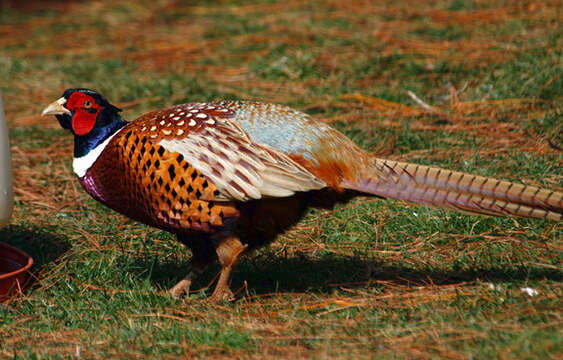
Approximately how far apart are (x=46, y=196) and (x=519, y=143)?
2801 mm

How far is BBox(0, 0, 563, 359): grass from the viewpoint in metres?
2.76

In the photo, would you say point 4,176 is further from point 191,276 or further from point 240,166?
point 240,166

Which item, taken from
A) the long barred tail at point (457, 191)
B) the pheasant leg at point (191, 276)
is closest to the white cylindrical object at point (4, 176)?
the pheasant leg at point (191, 276)

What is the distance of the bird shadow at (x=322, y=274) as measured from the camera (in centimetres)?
321

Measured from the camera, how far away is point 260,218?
3098mm

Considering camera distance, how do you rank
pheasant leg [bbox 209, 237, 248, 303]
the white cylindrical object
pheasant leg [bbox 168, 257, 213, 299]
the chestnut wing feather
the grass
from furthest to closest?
pheasant leg [bbox 168, 257, 213, 299], the white cylindrical object, pheasant leg [bbox 209, 237, 248, 303], the chestnut wing feather, the grass

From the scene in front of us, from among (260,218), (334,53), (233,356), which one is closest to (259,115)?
(260,218)

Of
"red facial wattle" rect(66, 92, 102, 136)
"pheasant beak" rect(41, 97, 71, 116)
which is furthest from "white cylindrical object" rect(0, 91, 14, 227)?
"red facial wattle" rect(66, 92, 102, 136)

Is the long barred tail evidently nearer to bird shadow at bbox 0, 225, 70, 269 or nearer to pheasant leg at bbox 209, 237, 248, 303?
pheasant leg at bbox 209, 237, 248, 303

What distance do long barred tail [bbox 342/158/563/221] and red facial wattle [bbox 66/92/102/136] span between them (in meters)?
1.12

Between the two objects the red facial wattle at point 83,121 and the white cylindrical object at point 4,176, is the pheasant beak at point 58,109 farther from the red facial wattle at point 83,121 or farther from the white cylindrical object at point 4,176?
the white cylindrical object at point 4,176

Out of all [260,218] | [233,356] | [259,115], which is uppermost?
[259,115]

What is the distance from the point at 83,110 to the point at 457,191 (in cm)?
161

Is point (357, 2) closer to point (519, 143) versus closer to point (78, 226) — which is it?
point (519, 143)
